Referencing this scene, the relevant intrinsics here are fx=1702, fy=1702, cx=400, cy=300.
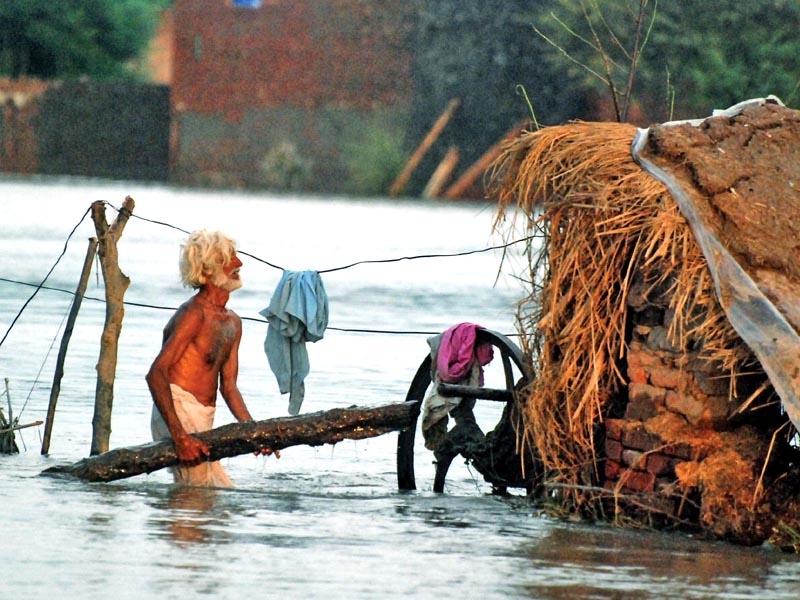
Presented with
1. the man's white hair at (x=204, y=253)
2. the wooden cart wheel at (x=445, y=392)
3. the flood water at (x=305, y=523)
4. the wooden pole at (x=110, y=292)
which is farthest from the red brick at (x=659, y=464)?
the wooden pole at (x=110, y=292)

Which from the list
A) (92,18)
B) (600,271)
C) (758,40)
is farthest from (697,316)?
(92,18)

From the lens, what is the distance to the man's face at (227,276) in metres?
8.56

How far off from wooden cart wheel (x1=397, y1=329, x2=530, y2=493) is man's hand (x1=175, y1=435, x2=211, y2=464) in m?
1.17

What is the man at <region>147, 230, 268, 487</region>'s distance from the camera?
27.7 feet

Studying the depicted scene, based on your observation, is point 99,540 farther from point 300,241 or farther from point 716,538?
point 300,241

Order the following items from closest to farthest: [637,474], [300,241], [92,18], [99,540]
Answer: [99,540], [637,474], [300,241], [92,18]

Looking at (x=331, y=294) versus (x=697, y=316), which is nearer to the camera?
(x=697, y=316)

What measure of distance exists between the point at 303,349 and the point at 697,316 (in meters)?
2.45

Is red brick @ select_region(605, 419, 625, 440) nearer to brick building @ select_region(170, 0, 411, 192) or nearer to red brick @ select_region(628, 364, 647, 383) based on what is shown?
red brick @ select_region(628, 364, 647, 383)

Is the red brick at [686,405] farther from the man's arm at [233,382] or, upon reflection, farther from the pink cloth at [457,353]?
the man's arm at [233,382]

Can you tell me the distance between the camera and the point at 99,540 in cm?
743

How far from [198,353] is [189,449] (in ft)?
1.62

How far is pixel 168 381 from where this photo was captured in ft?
27.7

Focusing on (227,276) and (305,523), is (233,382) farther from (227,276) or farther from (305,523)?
(305,523)
